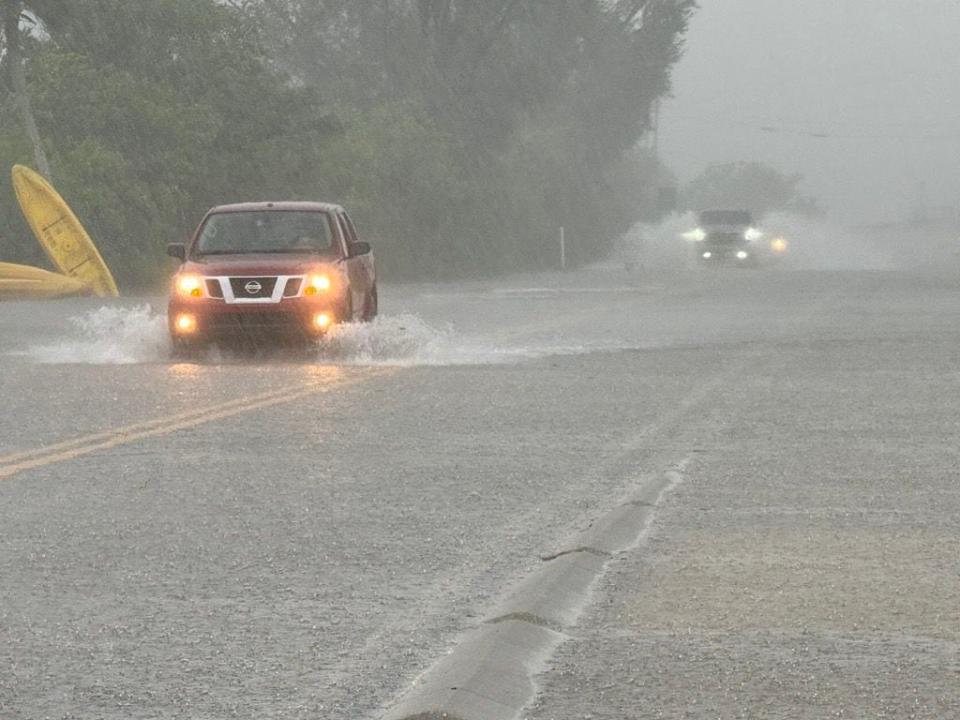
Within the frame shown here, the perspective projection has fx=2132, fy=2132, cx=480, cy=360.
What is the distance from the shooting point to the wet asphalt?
20.1ft

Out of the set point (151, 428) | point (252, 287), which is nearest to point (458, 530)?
point (151, 428)

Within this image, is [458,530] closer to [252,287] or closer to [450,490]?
[450,490]

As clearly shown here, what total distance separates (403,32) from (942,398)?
171 feet

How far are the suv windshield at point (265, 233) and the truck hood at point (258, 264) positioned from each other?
32cm

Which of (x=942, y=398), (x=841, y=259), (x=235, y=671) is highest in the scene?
(x=235, y=671)

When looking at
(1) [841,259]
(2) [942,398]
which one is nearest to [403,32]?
(1) [841,259]

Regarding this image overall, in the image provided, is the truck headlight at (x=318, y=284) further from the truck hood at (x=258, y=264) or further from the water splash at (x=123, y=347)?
the water splash at (x=123, y=347)

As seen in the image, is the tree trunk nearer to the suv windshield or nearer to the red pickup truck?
the suv windshield

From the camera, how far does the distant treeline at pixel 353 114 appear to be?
4831 centimetres

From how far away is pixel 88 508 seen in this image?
10117mm

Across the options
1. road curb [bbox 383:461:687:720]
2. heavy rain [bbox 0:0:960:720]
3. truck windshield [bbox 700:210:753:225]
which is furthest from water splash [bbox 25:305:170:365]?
truck windshield [bbox 700:210:753:225]

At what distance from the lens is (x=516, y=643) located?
647 cm

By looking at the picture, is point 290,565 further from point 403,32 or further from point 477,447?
point 403,32

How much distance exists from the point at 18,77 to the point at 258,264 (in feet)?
86.5
